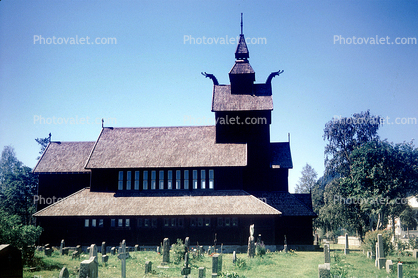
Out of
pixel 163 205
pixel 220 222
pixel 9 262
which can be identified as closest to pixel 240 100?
pixel 220 222

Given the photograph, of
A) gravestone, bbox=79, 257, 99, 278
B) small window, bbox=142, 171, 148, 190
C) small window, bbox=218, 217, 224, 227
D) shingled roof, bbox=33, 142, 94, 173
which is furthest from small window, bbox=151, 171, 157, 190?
gravestone, bbox=79, 257, 99, 278

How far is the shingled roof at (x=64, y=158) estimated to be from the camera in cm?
3966

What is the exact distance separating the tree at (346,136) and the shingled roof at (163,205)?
A: 1838 cm

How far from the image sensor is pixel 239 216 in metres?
32.0

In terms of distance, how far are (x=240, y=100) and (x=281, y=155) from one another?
23.8 feet

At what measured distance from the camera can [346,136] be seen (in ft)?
154

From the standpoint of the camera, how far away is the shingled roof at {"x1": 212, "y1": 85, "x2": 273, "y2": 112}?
38.1 meters

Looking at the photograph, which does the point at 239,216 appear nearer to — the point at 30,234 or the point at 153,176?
the point at 153,176

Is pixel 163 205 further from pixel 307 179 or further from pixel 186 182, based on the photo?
pixel 307 179

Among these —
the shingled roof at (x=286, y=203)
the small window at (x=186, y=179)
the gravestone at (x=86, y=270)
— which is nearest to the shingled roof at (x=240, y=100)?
the small window at (x=186, y=179)

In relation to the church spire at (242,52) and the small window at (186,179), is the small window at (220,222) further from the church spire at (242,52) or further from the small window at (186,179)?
the church spire at (242,52)

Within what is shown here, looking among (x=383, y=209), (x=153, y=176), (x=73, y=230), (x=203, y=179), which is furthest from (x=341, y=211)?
(x=73, y=230)

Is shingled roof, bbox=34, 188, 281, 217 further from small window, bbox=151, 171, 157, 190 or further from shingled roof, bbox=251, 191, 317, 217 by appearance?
shingled roof, bbox=251, 191, 317, 217

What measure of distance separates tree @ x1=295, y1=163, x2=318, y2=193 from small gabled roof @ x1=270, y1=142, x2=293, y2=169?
42508mm
